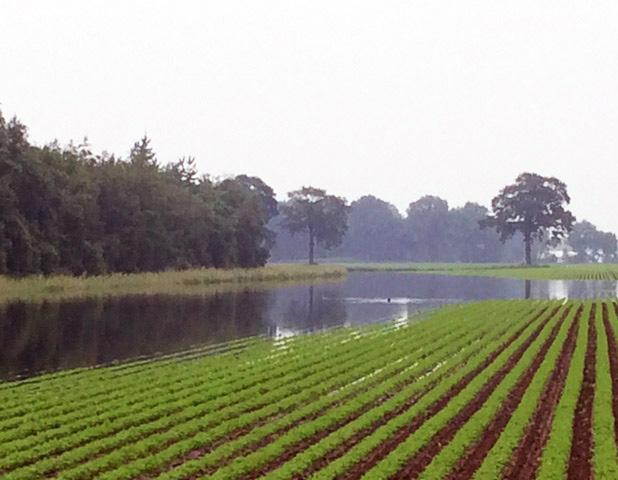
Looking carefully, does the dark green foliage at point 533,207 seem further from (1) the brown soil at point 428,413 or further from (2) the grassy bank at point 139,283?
(1) the brown soil at point 428,413

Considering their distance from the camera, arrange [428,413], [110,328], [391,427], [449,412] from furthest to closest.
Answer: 1. [110,328]
2. [428,413]
3. [449,412]
4. [391,427]

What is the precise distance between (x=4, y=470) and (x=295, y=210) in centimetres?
13230

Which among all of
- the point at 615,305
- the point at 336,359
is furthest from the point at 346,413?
the point at 615,305

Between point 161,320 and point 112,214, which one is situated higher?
point 112,214

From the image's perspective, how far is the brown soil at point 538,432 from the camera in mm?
11586

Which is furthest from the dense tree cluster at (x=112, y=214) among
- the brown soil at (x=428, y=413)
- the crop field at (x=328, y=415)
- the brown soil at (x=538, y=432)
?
the brown soil at (x=538, y=432)

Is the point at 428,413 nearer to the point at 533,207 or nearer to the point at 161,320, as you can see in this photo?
the point at 161,320

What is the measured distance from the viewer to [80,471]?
1112cm

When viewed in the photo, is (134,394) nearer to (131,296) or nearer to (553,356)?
(553,356)

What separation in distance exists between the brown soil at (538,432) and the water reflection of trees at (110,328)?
12.3 meters

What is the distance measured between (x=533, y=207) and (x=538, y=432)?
416 feet

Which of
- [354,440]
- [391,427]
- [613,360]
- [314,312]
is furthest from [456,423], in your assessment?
[314,312]

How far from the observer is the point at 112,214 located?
74812 mm

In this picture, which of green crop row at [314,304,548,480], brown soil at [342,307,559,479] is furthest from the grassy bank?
green crop row at [314,304,548,480]
